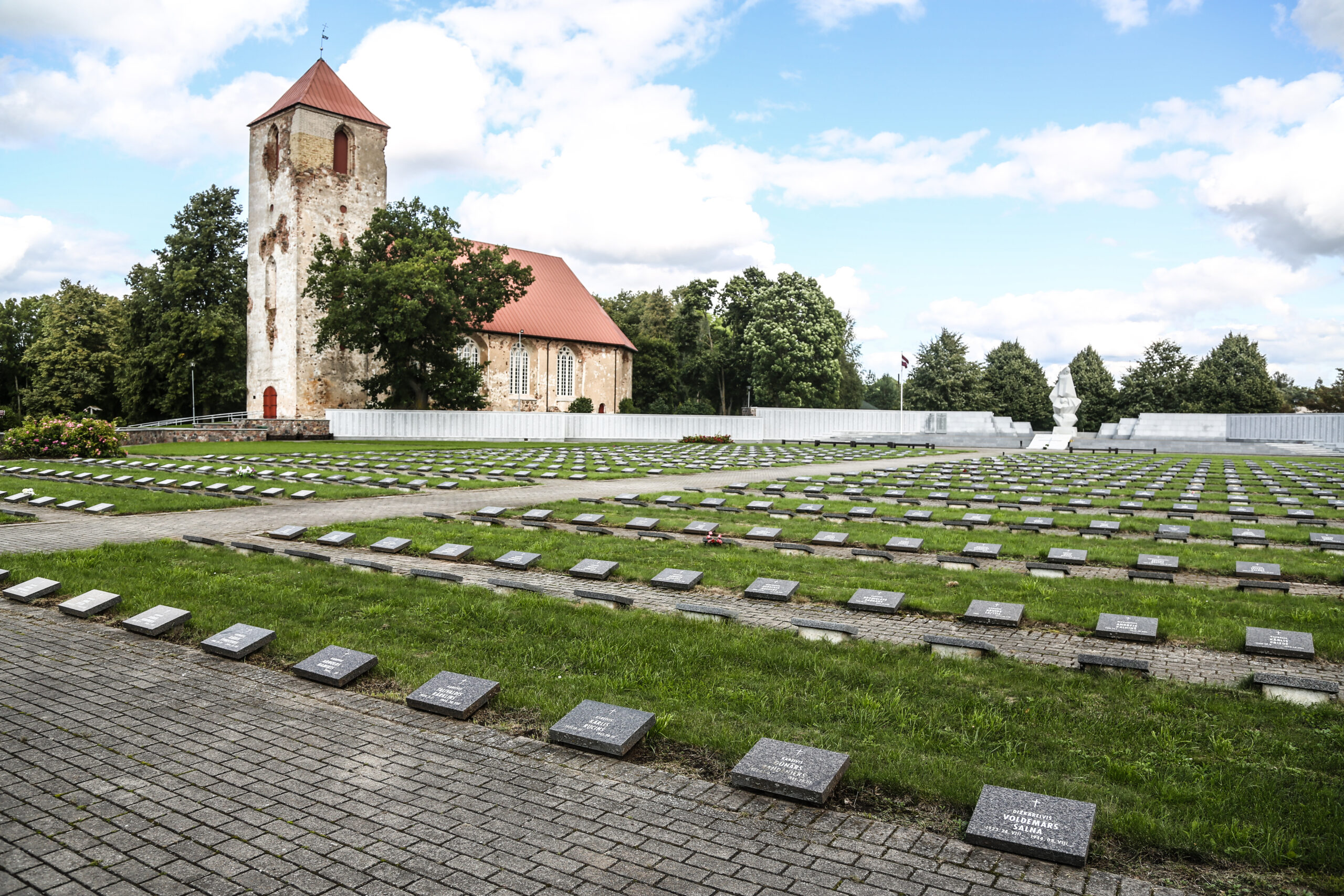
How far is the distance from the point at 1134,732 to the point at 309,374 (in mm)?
51220

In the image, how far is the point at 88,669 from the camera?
5.74 metres

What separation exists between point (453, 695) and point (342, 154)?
53107 mm

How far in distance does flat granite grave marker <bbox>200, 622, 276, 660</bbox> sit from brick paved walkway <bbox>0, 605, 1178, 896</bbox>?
896mm

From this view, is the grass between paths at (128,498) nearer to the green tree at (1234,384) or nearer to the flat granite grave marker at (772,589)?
the flat granite grave marker at (772,589)

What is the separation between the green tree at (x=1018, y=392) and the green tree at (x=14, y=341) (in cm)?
7783

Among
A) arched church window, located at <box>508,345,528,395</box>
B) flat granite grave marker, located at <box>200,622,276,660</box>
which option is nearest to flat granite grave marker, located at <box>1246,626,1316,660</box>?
flat granite grave marker, located at <box>200,622,276,660</box>

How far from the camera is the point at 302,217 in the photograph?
49.1 metres

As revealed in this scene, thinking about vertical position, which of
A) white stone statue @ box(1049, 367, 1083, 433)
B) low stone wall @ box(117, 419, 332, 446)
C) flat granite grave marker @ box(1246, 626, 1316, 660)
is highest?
white stone statue @ box(1049, 367, 1083, 433)

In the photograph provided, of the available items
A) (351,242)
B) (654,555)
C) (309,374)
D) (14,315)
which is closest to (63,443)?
(654,555)

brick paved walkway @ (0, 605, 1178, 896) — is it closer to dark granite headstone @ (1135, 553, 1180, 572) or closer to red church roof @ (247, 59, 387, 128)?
dark granite headstone @ (1135, 553, 1180, 572)

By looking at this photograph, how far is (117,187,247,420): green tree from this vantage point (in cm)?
5631

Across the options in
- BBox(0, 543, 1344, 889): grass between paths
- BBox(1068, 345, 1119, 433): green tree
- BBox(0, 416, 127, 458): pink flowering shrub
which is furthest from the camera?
BBox(1068, 345, 1119, 433): green tree

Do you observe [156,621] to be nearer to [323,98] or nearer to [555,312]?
[323,98]

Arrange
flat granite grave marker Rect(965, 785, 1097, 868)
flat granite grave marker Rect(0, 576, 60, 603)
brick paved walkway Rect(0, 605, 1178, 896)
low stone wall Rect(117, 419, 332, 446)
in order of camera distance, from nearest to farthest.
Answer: brick paved walkway Rect(0, 605, 1178, 896) → flat granite grave marker Rect(965, 785, 1097, 868) → flat granite grave marker Rect(0, 576, 60, 603) → low stone wall Rect(117, 419, 332, 446)
